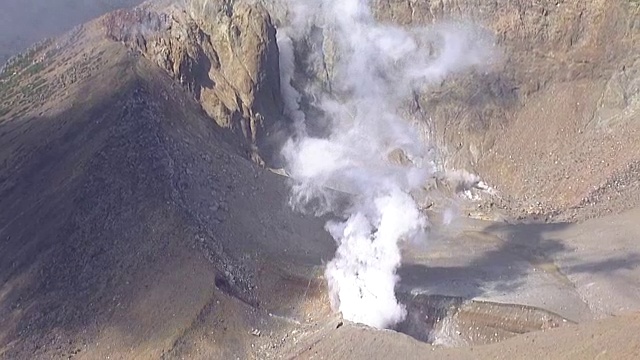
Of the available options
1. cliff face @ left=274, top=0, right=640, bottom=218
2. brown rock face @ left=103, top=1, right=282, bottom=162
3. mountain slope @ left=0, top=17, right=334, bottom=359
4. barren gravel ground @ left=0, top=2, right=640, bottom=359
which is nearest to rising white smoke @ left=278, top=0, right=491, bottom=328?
cliff face @ left=274, top=0, right=640, bottom=218

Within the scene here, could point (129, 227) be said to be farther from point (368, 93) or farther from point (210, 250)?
point (368, 93)

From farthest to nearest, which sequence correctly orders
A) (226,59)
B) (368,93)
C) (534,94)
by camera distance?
(368,93) < (534,94) < (226,59)

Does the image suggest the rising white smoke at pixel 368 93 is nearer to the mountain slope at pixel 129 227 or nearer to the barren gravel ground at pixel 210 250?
the barren gravel ground at pixel 210 250

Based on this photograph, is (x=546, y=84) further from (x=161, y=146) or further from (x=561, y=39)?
(x=161, y=146)

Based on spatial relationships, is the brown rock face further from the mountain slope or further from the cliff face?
the cliff face

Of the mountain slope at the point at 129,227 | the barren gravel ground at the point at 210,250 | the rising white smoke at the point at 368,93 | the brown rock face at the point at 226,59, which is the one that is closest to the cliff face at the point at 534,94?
the barren gravel ground at the point at 210,250

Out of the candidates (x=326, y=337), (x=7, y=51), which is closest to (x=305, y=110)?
(x=326, y=337)

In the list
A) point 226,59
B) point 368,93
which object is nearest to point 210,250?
point 226,59

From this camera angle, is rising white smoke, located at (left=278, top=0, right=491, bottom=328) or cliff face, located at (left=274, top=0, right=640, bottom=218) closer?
rising white smoke, located at (left=278, top=0, right=491, bottom=328)
